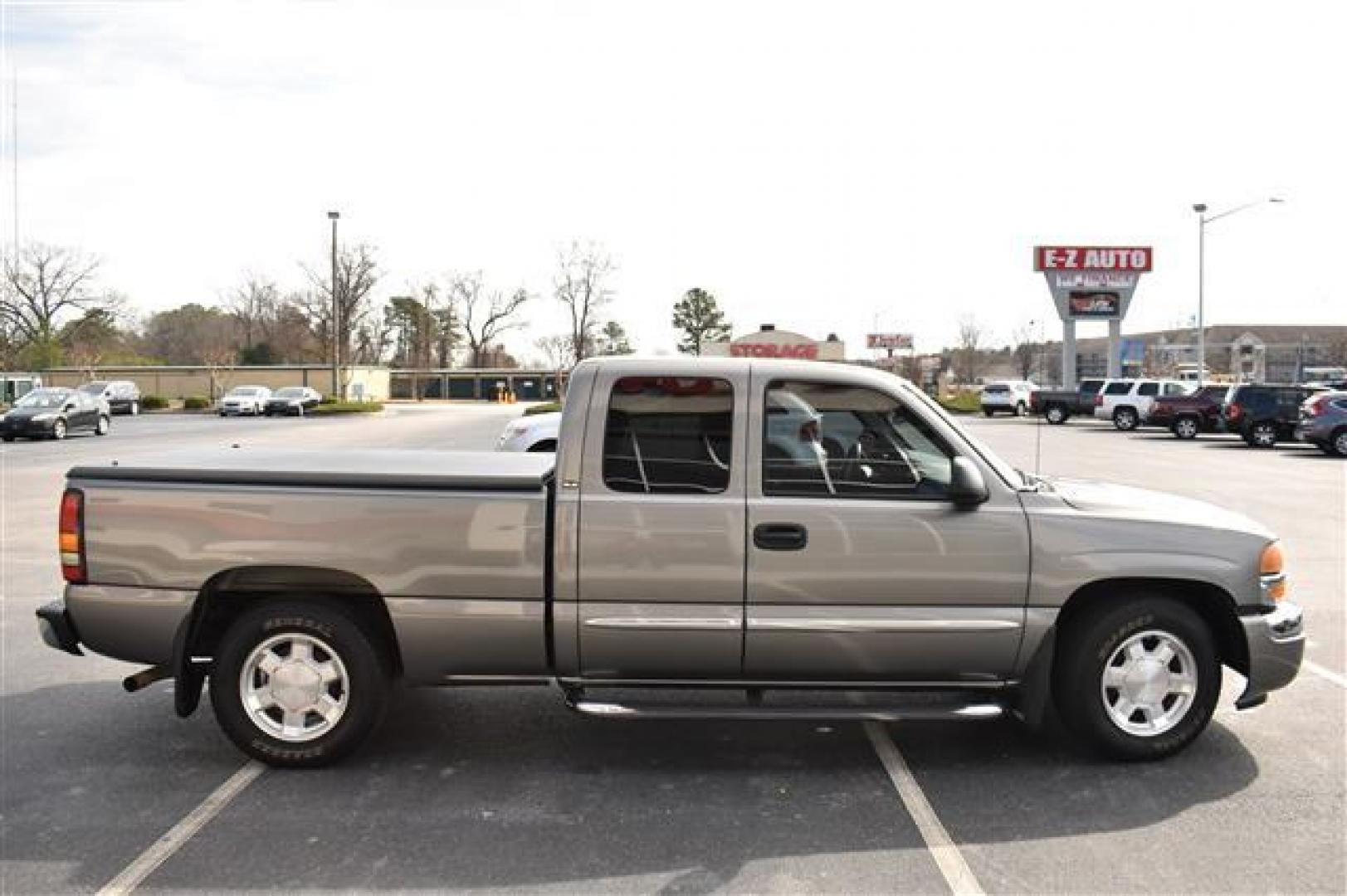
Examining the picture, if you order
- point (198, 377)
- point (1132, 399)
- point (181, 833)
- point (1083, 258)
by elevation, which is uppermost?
point (1083, 258)

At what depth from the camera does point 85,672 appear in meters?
6.04

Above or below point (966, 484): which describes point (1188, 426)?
below

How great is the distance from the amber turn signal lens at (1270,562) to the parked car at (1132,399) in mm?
34310

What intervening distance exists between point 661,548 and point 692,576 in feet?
0.59

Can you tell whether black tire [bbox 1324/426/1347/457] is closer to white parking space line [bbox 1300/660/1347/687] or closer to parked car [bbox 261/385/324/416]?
white parking space line [bbox 1300/660/1347/687]

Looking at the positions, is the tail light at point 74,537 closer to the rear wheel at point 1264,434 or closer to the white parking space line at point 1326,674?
the white parking space line at point 1326,674

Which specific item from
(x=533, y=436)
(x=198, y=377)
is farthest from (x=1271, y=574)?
(x=198, y=377)

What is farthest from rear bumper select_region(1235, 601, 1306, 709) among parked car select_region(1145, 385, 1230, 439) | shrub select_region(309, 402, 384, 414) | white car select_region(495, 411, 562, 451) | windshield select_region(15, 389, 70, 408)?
shrub select_region(309, 402, 384, 414)

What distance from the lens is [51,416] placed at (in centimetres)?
2827

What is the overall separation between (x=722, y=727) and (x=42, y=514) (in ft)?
37.5

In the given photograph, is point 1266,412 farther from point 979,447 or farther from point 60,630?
point 60,630

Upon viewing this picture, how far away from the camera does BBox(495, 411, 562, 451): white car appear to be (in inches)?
501

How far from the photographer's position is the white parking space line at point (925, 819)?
139 inches

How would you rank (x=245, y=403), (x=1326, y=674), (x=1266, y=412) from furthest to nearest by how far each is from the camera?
(x=245, y=403) < (x=1266, y=412) < (x=1326, y=674)
